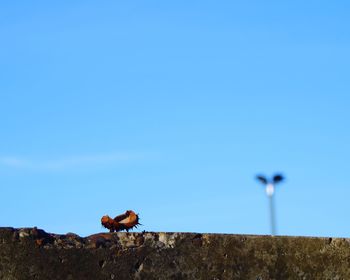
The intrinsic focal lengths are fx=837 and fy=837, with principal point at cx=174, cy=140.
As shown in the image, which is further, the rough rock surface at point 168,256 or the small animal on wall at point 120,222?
the small animal on wall at point 120,222

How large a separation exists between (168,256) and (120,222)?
1.37 feet

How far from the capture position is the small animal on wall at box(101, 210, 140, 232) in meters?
4.28

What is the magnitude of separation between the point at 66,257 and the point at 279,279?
106 centimetres

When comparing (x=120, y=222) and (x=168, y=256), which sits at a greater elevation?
(x=120, y=222)

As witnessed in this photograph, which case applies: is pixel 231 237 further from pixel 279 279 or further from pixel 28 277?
pixel 28 277

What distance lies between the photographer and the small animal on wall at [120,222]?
4.28m

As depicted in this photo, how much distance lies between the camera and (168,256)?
4.02 meters

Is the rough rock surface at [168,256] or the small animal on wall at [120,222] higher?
the small animal on wall at [120,222]

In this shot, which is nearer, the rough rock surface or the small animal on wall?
the rough rock surface

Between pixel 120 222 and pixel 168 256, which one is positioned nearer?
pixel 168 256

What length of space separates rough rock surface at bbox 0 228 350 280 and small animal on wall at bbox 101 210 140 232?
23cm

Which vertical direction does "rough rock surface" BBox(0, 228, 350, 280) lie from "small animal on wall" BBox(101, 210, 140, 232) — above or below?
below

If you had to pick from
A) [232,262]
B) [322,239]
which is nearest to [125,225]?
[232,262]

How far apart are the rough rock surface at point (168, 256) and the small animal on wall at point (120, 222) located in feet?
0.75
